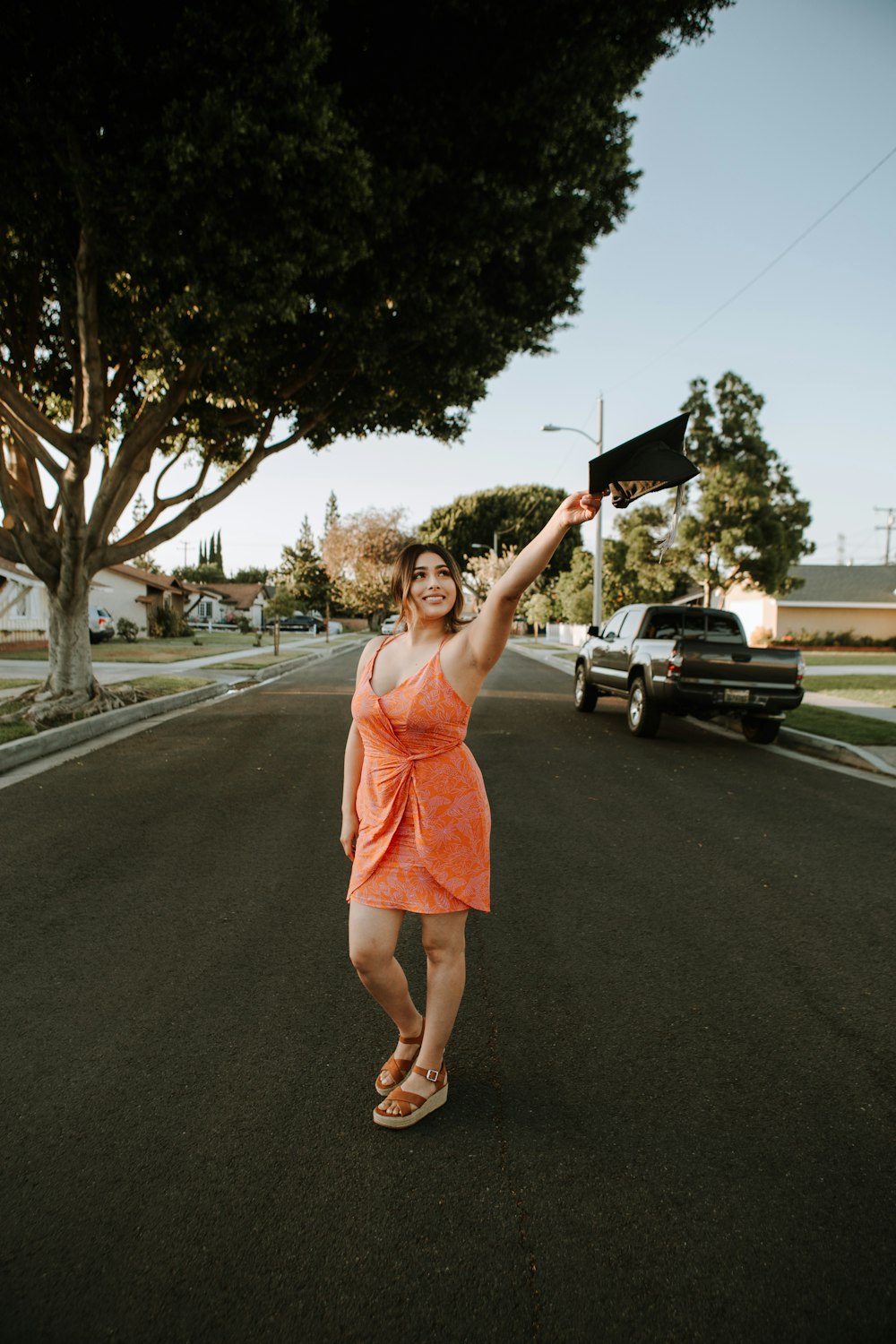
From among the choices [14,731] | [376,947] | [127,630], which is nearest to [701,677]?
[14,731]

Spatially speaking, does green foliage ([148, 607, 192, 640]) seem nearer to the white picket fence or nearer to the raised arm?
the white picket fence

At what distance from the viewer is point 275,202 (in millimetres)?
9555

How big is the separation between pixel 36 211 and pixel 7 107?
4.84 ft

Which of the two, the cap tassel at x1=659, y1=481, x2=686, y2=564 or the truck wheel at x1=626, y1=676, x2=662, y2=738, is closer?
Answer: the cap tassel at x1=659, y1=481, x2=686, y2=564

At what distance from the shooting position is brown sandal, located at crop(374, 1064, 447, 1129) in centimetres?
271

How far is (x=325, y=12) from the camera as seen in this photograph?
30.6 feet

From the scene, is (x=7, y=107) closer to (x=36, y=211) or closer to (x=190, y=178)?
(x=36, y=211)

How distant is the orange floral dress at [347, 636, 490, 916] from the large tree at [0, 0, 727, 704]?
834 centimetres

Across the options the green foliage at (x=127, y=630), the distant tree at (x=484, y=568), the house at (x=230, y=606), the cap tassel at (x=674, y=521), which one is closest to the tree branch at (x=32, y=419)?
the cap tassel at (x=674, y=521)

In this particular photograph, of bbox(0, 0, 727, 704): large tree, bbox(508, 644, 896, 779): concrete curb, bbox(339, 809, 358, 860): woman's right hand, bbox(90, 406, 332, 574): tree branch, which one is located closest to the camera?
bbox(339, 809, 358, 860): woman's right hand

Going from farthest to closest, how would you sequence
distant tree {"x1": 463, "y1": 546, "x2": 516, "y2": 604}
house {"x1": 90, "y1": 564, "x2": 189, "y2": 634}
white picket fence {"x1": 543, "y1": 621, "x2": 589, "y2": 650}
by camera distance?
1. distant tree {"x1": 463, "y1": 546, "x2": 516, "y2": 604}
2. house {"x1": 90, "y1": 564, "x2": 189, "y2": 634}
3. white picket fence {"x1": 543, "y1": 621, "x2": 589, "y2": 650}

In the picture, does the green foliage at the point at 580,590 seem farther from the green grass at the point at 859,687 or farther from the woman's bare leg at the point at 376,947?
the woman's bare leg at the point at 376,947

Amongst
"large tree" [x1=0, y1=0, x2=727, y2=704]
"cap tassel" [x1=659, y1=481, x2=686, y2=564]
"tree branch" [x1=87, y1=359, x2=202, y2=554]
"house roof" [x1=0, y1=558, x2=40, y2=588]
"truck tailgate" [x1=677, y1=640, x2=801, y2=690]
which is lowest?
"truck tailgate" [x1=677, y1=640, x2=801, y2=690]

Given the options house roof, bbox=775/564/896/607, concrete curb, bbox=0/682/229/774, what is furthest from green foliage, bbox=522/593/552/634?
concrete curb, bbox=0/682/229/774
